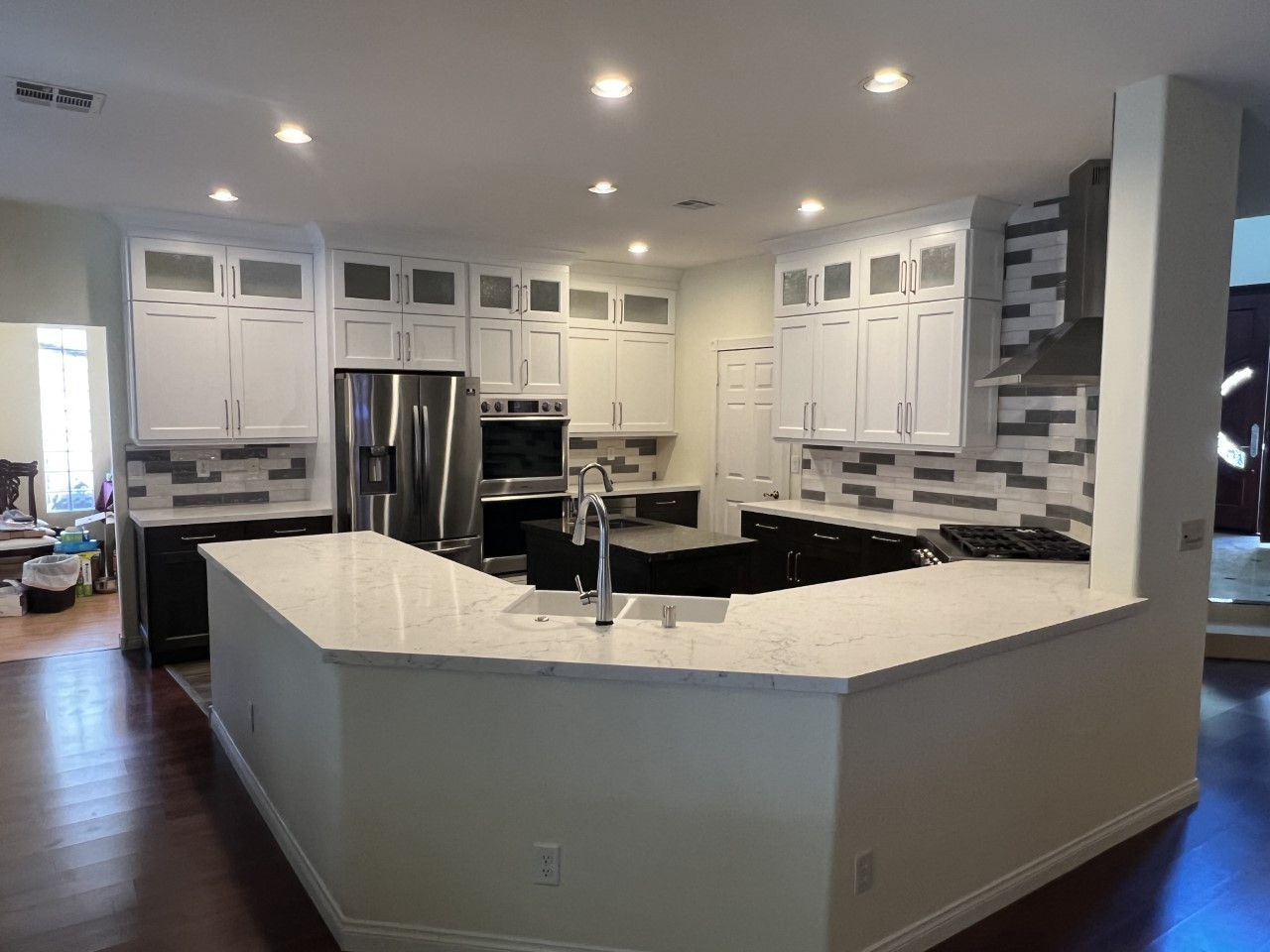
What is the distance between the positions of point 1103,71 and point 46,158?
4080 mm

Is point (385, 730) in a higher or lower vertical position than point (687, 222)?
lower

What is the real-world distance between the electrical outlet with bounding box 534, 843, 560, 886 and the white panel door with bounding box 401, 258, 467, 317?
3.92 meters

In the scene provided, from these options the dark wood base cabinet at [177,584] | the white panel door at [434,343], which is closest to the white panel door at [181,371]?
the dark wood base cabinet at [177,584]

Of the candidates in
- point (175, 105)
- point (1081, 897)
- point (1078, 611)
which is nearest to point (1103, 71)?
point (1078, 611)

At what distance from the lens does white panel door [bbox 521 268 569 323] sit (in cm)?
577

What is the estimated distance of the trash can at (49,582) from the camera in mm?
6004

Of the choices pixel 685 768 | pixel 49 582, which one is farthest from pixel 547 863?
pixel 49 582

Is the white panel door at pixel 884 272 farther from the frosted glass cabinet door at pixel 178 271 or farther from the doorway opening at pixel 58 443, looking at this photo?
the doorway opening at pixel 58 443

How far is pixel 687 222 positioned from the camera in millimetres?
4832

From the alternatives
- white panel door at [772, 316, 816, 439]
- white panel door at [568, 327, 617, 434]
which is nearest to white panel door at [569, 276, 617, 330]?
white panel door at [568, 327, 617, 434]

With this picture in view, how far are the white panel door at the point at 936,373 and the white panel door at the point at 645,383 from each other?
2.37 meters

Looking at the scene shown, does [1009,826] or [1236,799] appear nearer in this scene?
[1009,826]

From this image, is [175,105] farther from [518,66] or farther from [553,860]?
[553,860]

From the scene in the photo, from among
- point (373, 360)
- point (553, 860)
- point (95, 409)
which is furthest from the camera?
point (95, 409)
